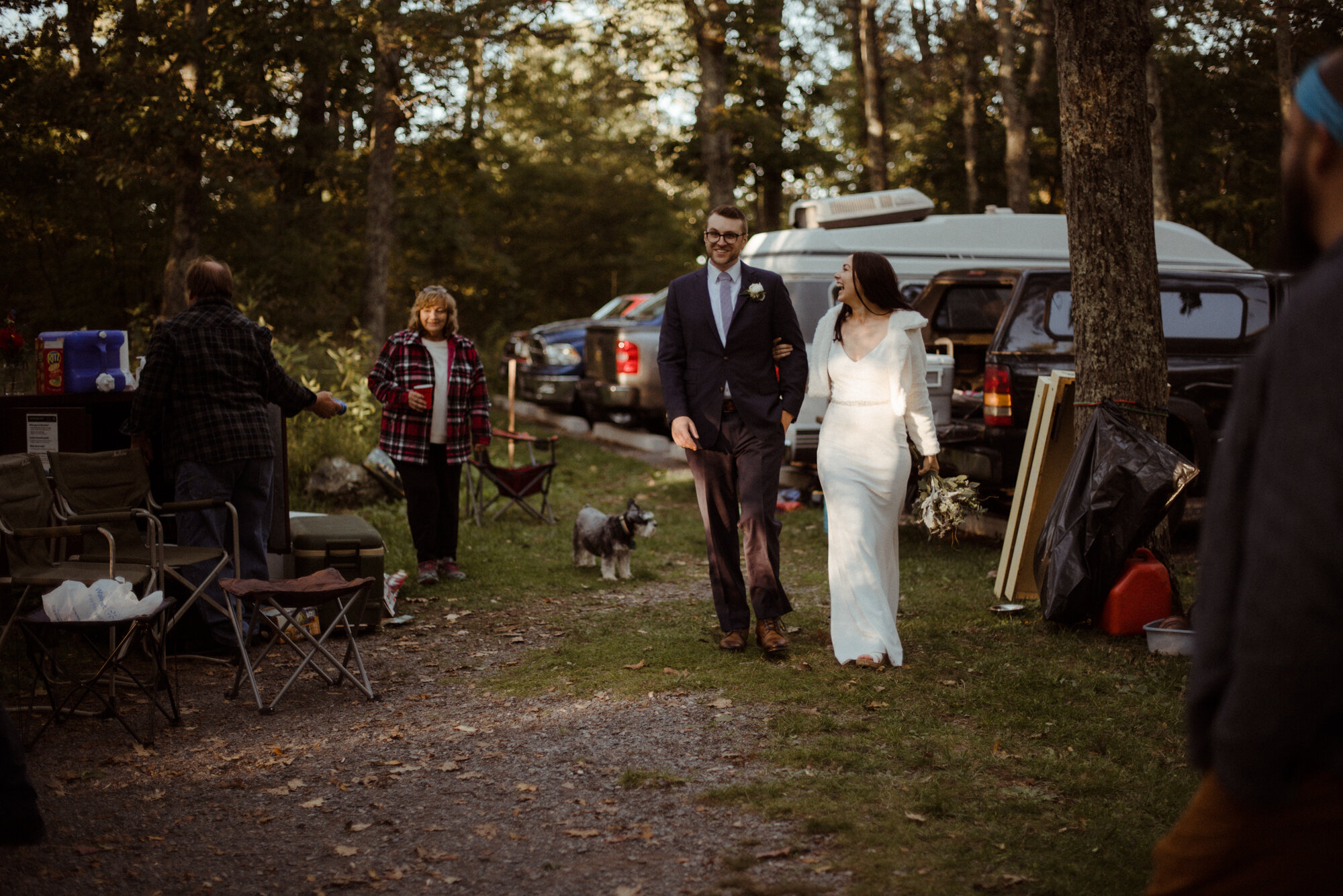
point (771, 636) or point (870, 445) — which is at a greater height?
point (870, 445)

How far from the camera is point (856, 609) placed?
5723 millimetres

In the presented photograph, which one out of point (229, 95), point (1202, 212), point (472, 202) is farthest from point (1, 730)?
point (472, 202)

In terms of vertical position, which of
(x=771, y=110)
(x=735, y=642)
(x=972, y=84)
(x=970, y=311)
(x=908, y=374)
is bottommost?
(x=735, y=642)

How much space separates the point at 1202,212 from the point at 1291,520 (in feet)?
90.9

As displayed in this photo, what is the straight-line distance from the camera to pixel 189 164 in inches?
514

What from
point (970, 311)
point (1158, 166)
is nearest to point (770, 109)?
point (1158, 166)

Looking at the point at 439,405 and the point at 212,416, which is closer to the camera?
the point at 212,416

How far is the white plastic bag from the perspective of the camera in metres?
4.57

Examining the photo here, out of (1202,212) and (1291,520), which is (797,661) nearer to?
(1291,520)

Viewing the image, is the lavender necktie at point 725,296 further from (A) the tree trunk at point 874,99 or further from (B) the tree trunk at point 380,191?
(A) the tree trunk at point 874,99

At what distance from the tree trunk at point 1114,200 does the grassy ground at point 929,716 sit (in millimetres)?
1453

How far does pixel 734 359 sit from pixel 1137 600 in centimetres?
243

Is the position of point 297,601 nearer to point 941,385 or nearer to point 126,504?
point 126,504

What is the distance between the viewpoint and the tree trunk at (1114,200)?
6574mm
